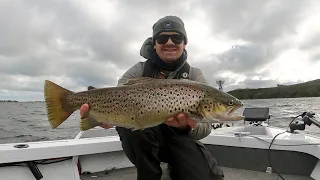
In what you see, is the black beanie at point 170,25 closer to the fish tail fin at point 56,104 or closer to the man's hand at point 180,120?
the man's hand at point 180,120

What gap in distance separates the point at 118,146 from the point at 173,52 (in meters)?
2.22

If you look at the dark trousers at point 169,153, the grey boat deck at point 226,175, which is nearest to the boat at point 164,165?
the grey boat deck at point 226,175

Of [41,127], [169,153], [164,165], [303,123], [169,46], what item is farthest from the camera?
[41,127]

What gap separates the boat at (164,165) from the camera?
170 inches

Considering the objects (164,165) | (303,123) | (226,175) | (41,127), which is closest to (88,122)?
(164,165)

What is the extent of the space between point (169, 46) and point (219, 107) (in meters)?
1.47

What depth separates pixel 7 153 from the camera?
413 centimetres

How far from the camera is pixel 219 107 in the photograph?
312 cm

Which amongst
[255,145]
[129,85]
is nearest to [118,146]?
[129,85]

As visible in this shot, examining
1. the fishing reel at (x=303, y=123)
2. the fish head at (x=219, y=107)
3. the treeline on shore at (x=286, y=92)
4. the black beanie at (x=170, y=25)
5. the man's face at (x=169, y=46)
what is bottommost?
the fishing reel at (x=303, y=123)

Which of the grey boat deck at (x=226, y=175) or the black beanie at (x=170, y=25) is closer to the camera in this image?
the black beanie at (x=170, y=25)

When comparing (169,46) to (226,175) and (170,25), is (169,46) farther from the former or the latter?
(226,175)

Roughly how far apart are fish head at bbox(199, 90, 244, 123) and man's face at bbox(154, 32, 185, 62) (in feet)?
4.11

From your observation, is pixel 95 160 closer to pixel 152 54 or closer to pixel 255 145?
pixel 152 54
